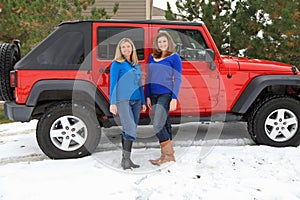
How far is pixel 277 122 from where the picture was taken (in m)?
4.50

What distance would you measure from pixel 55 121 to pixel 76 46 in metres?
1.02

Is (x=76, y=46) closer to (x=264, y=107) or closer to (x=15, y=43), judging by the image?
(x=15, y=43)

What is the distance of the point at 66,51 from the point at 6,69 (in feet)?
2.70

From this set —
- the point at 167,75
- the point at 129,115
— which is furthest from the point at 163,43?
the point at 129,115

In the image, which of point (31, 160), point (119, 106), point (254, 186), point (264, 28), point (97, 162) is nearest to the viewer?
point (254, 186)

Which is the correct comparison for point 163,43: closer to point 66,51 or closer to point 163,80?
point 163,80

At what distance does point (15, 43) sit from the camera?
14.8 ft

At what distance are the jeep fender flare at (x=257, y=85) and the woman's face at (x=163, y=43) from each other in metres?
1.49

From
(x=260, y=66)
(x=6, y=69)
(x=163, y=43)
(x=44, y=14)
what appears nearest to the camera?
(x=163, y=43)

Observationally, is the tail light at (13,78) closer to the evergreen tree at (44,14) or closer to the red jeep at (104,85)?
the red jeep at (104,85)

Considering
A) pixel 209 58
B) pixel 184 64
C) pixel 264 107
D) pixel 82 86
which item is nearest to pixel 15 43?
pixel 82 86

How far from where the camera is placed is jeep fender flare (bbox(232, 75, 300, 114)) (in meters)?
4.42

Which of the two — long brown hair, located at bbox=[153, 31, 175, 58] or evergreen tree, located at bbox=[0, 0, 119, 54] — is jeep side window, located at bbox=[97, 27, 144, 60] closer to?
long brown hair, located at bbox=[153, 31, 175, 58]

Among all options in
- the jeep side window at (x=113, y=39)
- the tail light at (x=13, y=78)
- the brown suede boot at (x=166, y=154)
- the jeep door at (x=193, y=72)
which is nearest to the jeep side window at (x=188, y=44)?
the jeep door at (x=193, y=72)
